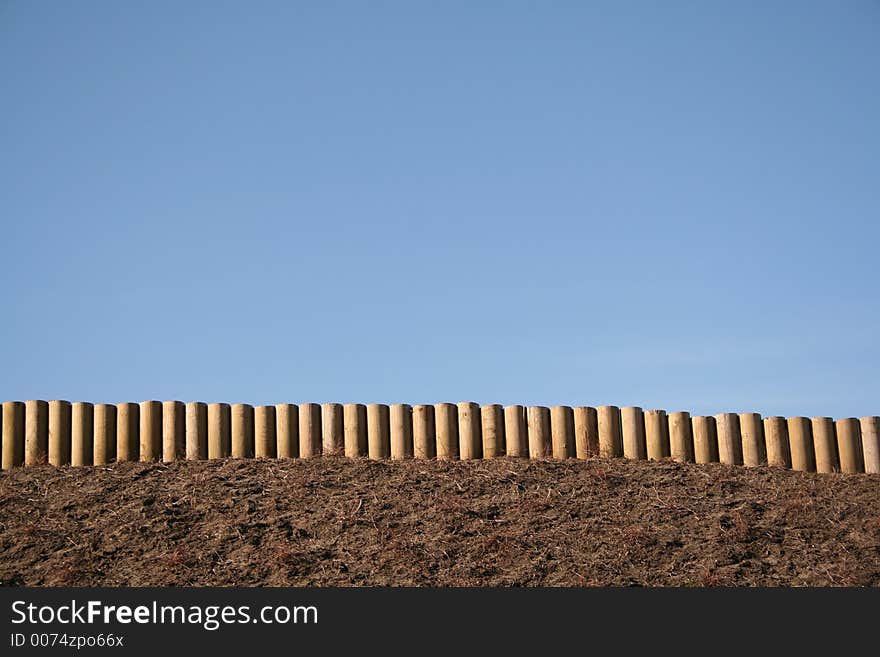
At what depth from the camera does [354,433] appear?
49.9ft

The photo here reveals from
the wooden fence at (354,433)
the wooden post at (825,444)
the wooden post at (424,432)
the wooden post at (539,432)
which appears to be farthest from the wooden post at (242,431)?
the wooden post at (825,444)

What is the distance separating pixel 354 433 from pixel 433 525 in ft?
8.71

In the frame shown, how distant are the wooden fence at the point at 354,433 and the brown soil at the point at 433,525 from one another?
39 cm

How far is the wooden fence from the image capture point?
15211 millimetres

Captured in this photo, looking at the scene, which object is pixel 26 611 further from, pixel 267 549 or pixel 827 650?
pixel 827 650

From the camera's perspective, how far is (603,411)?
15422 mm

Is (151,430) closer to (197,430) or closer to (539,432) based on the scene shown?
(197,430)

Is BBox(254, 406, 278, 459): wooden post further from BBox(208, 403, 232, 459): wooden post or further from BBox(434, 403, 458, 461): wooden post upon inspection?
BBox(434, 403, 458, 461): wooden post

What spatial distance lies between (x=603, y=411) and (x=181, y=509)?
5880 millimetres

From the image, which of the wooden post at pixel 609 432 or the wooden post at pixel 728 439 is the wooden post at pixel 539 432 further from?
Answer: the wooden post at pixel 728 439

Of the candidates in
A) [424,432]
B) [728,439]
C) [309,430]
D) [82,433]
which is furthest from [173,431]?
[728,439]

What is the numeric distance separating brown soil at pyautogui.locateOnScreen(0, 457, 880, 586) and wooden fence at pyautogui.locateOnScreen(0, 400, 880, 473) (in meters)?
0.39

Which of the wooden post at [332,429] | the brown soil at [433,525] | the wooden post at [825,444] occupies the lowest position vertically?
the brown soil at [433,525]

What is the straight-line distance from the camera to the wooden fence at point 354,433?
15.2 metres
